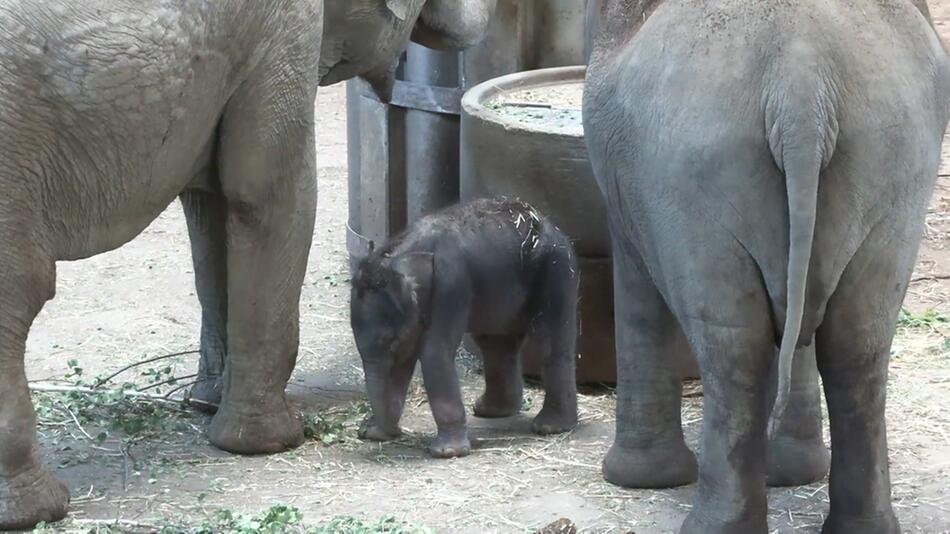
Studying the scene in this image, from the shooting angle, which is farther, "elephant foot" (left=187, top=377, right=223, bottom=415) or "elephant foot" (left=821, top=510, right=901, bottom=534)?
"elephant foot" (left=187, top=377, right=223, bottom=415)

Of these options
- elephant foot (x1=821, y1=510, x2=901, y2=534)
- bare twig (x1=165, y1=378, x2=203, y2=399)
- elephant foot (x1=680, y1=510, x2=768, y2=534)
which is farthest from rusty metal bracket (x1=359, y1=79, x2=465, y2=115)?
elephant foot (x1=821, y1=510, x2=901, y2=534)

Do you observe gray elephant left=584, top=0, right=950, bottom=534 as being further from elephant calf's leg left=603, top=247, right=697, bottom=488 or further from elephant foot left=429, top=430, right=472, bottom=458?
elephant foot left=429, top=430, right=472, bottom=458

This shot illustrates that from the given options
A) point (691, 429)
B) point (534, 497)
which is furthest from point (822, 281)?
point (691, 429)

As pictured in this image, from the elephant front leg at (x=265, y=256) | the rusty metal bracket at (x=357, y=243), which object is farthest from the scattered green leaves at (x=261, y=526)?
the rusty metal bracket at (x=357, y=243)

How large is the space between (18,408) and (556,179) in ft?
7.04

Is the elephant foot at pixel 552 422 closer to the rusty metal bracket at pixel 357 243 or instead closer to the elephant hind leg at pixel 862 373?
the elephant hind leg at pixel 862 373

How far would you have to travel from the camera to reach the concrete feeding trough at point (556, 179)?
5660mm

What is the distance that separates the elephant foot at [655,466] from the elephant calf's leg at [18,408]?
165 centimetres

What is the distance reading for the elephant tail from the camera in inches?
142

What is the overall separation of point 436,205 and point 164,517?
2.58m

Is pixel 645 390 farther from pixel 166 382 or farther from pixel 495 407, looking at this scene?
pixel 166 382

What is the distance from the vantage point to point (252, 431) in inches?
205

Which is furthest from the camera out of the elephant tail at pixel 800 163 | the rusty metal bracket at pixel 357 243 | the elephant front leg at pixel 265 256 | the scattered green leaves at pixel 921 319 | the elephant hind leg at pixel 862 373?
the rusty metal bracket at pixel 357 243

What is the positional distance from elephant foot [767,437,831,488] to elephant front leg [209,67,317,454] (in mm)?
1588
